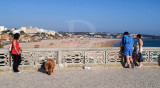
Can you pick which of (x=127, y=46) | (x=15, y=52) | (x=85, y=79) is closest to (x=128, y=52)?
(x=127, y=46)

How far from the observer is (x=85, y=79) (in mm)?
6004

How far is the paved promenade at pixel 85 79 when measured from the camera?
536 centimetres

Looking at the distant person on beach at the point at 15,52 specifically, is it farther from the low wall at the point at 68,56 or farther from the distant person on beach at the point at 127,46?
the distant person on beach at the point at 127,46

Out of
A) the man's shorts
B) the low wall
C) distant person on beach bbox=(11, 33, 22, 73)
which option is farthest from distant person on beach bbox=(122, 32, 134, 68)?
distant person on beach bbox=(11, 33, 22, 73)

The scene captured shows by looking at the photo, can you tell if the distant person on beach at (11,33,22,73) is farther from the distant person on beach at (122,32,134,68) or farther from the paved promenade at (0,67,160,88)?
the distant person on beach at (122,32,134,68)

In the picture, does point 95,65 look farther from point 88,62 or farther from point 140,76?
point 140,76

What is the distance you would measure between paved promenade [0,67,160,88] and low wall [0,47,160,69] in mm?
712

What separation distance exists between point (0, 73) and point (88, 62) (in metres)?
3.84

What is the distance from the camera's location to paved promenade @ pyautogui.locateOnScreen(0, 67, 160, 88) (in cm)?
536

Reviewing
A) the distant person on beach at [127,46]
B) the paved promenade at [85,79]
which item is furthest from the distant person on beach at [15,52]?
the distant person on beach at [127,46]

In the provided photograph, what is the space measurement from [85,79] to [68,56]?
2.13 metres

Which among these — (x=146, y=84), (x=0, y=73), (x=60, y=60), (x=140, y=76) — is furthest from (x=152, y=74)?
(x=0, y=73)

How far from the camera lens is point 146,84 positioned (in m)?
5.46

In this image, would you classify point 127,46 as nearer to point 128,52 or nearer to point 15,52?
point 128,52
